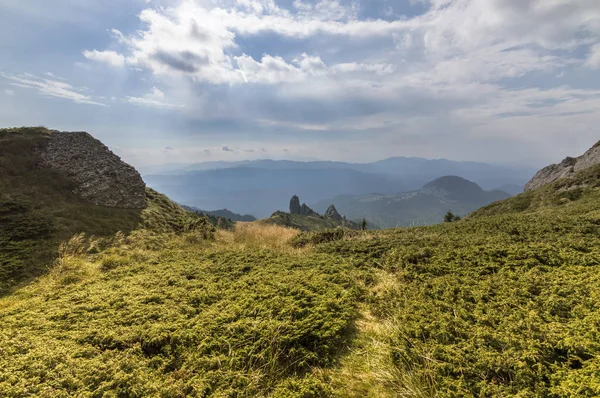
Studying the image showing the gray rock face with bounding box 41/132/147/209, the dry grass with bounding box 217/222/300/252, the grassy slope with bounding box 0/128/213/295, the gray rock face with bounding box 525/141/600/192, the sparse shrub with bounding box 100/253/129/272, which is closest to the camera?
the sparse shrub with bounding box 100/253/129/272

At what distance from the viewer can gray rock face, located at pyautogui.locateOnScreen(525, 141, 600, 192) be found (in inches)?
1741

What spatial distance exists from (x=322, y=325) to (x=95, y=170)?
2119cm

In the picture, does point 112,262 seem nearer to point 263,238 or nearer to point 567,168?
point 263,238

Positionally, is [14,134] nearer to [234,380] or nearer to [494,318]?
[234,380]

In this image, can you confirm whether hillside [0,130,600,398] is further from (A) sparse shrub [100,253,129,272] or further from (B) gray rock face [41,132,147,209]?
(B) gray rock face [41,132,147,209]

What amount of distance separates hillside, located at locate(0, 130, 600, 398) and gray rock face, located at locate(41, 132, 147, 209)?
992 cm

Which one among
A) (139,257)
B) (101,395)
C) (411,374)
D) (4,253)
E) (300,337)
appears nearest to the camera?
(101,395)

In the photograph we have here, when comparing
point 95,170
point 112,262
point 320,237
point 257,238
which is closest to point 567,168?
point 320,237

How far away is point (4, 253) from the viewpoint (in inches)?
374

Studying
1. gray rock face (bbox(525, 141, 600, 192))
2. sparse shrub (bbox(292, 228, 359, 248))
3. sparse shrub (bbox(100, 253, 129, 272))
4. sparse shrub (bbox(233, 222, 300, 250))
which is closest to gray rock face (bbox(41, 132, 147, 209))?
sparse shrub (bbox(233, 222, 300, 250))

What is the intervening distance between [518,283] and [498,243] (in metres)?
3.34

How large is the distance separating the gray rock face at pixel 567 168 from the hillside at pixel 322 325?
47868 mm

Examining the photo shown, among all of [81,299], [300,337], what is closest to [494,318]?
[300,337]

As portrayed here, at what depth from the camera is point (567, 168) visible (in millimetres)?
50781
